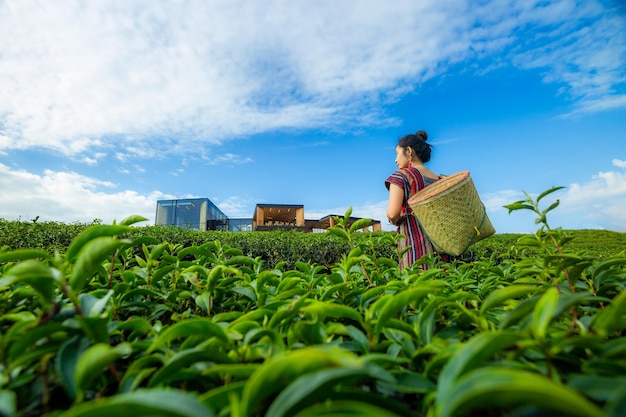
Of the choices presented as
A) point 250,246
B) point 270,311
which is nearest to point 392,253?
point 250,246

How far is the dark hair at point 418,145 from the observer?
186 inches

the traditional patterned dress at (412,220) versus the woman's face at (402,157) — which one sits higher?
the woman's face at (402,157)

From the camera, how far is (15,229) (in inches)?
278

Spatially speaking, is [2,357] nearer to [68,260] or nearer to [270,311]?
[68,260]

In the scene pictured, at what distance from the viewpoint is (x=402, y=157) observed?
187 inches


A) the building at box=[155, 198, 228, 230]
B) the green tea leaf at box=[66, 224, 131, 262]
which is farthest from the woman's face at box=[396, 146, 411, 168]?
the building at box=[155, 198, 228, 230]

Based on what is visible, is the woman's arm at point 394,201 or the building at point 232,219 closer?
the woman's arm at point 394,201

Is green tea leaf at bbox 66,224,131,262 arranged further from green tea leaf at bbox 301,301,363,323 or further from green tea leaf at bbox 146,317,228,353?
green tea leaf at bbox 301,301,363,323

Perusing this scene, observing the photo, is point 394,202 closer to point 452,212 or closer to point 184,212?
point 452,212

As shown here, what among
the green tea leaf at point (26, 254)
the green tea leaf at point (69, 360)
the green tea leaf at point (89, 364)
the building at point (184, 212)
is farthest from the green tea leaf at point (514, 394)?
the building at point (184, 212)

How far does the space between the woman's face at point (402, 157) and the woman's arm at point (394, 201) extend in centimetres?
71

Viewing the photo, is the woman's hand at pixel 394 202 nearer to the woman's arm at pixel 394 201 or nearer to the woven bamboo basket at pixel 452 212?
the woman's arm at pixel 394 201

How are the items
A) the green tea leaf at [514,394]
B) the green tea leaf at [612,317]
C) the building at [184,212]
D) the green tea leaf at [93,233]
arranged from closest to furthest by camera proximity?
1. the green tea leaf at [514,394]
2. the green tea leaf at [612,317]
3. the green tea leaf at [93,233]
4. the building at [184,212]

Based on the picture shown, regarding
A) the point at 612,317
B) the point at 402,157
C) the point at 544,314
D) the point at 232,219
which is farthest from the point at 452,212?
the point at 232,219
